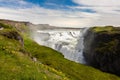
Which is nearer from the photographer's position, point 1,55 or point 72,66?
point 1,55

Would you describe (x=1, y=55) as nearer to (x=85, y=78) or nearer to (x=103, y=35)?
(x=85, y=78)

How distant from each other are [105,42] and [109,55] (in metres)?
15.0

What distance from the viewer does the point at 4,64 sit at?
35.8 meters

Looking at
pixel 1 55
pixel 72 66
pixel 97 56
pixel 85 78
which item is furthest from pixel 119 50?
pixel 1 55

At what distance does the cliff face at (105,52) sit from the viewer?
6501 inches

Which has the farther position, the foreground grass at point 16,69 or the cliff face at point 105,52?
the cliff face at point 105,52

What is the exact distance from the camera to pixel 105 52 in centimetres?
17412

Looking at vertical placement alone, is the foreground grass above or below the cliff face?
above

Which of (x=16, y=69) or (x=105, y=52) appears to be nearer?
(x=16, y=69)

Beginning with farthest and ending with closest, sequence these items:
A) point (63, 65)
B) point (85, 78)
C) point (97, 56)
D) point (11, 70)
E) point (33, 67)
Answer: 1. point (97, 56)
2. point (63, 65)
3. point (85, 78)
4. point (33, 67)
5. point (11, 70)

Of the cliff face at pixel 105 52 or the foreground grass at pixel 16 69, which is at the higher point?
the foreground grass at pixel 16 69

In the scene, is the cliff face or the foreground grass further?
the cliff face

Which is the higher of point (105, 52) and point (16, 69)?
point (16, 69)

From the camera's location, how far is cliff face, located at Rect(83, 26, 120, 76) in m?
165
